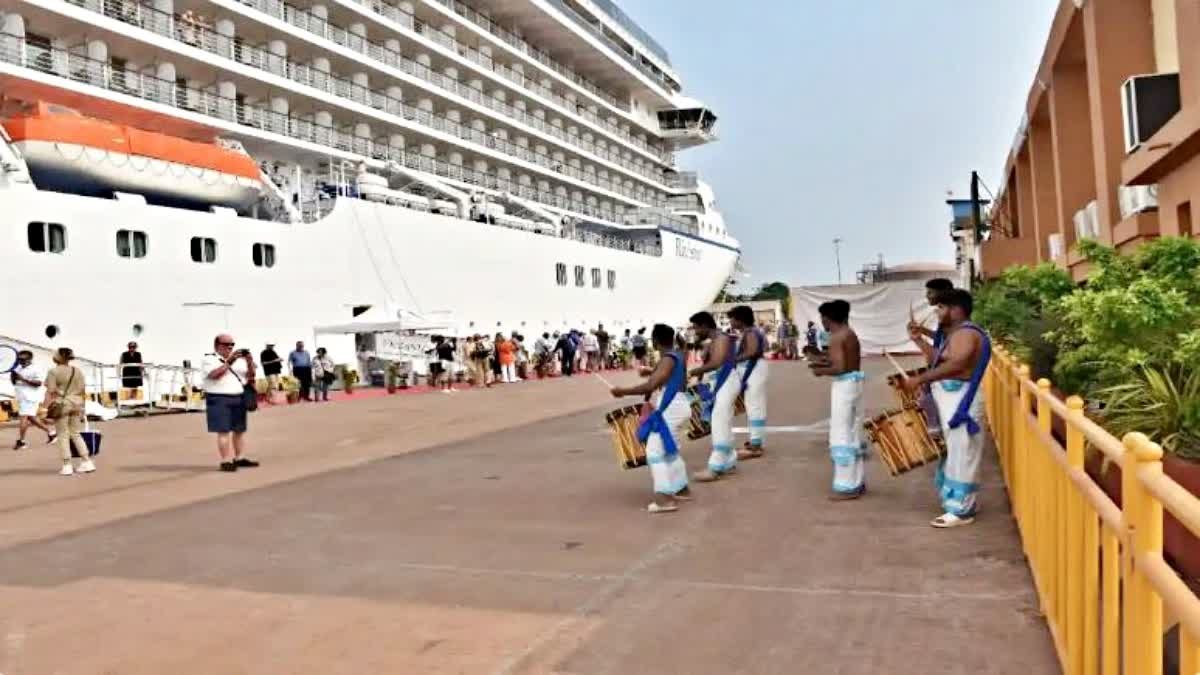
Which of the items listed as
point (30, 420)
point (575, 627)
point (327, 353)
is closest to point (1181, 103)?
point (575, 627)

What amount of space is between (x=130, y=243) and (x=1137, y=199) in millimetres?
15805

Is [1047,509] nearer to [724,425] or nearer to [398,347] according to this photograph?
[724,425]

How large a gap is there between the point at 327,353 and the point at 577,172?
18.4 meters

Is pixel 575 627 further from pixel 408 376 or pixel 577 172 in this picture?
pixel 577 172

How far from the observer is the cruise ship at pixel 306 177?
16.7 meters

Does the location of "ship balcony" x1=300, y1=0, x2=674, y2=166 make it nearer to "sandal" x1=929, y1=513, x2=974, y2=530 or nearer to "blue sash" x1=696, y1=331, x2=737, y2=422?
"blue sash" x1=696, y1=331, x2=737, y2=422

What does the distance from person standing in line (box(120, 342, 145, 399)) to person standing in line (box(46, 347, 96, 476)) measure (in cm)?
733

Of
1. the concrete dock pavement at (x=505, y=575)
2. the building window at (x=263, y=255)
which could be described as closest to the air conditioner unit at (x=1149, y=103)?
the concrete dock pavement at (x=505, y=575)

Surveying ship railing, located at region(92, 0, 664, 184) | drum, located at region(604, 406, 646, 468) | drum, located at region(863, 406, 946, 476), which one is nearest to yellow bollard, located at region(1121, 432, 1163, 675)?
drum, located at region(863, 406, 946, 476)

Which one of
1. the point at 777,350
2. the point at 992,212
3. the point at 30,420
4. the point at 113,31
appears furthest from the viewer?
the point at 777,350

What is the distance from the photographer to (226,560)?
18.6ft

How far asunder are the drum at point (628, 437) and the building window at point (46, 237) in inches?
511

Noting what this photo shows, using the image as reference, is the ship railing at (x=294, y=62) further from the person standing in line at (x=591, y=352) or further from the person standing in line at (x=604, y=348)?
the person standing in line at (x=591, y=352)

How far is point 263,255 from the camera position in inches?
788
